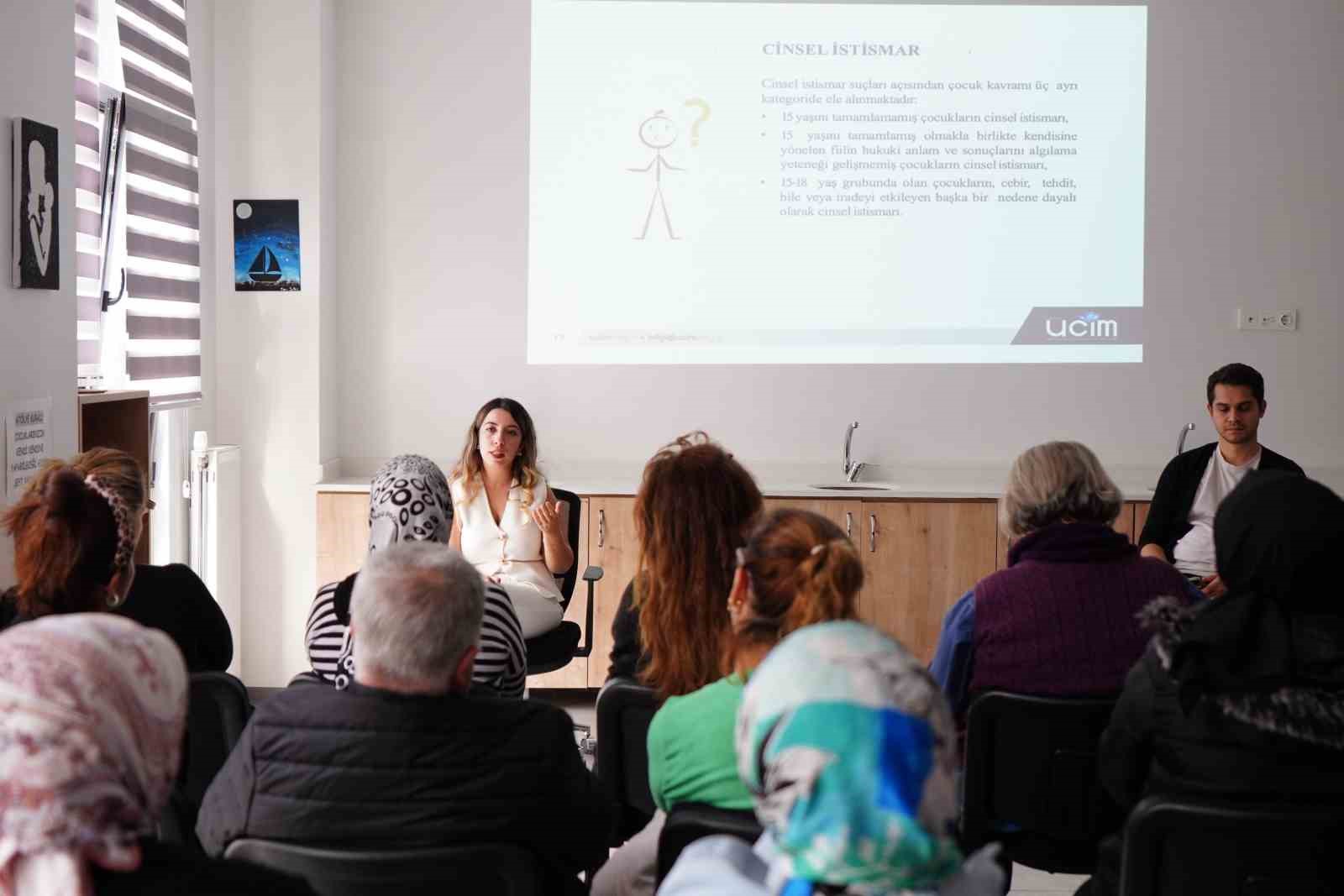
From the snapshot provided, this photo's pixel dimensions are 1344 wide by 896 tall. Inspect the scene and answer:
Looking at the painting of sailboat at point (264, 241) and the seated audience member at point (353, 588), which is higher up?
the painting of sailboat at point (264, 241)

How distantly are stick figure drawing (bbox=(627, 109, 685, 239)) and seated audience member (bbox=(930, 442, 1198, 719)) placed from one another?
3.22 metres

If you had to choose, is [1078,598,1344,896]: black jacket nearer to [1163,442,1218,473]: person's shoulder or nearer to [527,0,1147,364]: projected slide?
[1163,442,1218,473]: person's shoulder

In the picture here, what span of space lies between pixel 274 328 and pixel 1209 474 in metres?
3.58

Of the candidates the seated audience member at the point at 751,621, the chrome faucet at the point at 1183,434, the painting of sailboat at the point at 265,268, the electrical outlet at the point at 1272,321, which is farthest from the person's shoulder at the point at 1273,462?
the painting of sailboat at the point at 265,268

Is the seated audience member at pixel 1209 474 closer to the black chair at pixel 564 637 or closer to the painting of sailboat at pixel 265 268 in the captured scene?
the black chair at pixel 564 637

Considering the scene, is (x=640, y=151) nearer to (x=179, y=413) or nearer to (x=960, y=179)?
(x=960, y=179)

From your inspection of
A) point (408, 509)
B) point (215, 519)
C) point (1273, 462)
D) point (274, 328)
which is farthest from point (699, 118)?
point (408, 509)

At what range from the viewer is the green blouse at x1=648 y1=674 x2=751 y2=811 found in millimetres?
1896

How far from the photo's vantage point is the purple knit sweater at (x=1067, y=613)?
8.36ft

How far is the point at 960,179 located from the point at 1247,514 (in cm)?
386

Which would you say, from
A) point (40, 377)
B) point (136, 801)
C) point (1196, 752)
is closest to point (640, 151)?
point (40, 377)

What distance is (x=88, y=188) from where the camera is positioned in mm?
4238

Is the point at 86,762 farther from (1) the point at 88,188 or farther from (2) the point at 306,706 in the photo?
(1) the point at 88,188

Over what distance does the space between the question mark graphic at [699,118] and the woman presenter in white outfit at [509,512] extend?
6.13ft
